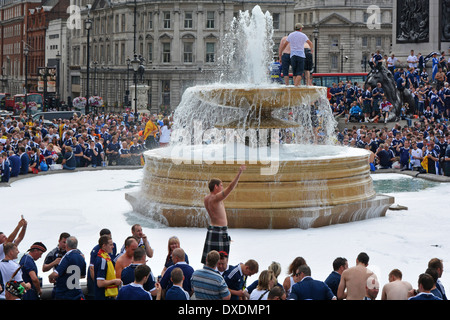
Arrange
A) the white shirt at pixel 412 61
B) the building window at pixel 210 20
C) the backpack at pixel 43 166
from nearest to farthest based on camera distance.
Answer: the backpack at pixel 43 166 → the white shirt at pixel 412 61 → the building window at pixel 210 20

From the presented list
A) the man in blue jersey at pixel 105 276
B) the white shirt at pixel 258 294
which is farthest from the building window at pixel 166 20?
the white shirt at pixel 258 294

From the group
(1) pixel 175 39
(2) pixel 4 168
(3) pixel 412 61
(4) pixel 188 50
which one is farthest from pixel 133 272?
(1) pixel 175 39

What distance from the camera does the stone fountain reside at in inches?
550

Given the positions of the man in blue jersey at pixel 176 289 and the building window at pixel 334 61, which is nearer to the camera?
the man in blue jersey at pixel 176 289

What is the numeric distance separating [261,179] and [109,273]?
553cm

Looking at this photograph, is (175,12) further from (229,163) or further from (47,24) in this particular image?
(229,163)

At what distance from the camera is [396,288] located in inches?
320

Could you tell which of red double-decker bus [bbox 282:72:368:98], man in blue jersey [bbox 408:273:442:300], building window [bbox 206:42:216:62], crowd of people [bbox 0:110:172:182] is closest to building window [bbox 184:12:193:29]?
building window [bbox 206:42:216:62]

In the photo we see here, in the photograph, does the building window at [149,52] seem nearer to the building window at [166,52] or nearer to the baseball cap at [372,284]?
the building window at [166,52]

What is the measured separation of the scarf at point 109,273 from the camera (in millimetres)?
8859

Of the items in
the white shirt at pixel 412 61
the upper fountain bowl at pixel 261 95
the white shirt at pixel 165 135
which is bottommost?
the white shirt at pixel 165 135

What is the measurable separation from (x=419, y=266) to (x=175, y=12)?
72.8 meters

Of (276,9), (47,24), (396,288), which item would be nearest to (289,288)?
(396,288)

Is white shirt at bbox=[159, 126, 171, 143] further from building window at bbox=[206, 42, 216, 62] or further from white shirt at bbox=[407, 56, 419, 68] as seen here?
building window at bbox=[206, 42, 216, 62]
